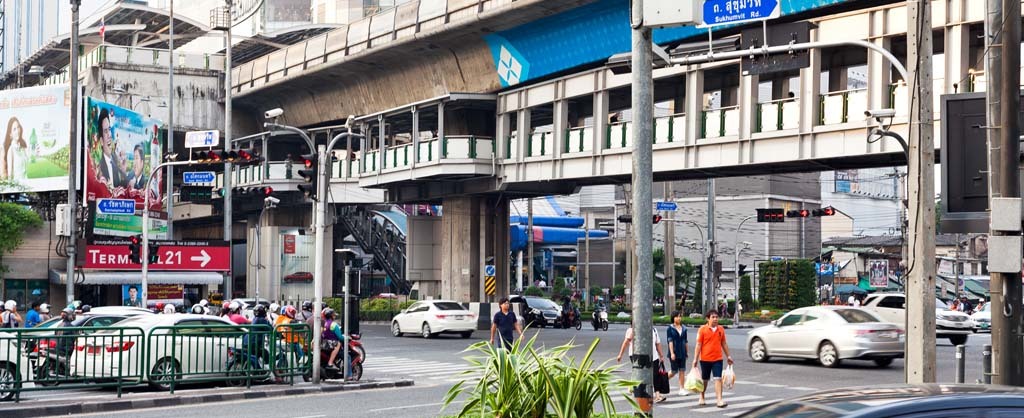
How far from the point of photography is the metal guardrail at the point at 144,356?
19625mm

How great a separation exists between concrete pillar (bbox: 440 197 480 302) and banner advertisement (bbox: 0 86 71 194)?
1606 centimetres

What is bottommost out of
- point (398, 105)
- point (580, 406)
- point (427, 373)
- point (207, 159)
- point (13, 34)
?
point (427, 373)

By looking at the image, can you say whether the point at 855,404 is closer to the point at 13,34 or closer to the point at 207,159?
the point at 207,159

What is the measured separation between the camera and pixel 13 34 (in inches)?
4392

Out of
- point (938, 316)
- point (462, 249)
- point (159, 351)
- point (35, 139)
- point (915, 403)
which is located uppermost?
point (35, 139)

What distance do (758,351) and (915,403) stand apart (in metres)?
26.1

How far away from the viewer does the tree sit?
46781 millimetres

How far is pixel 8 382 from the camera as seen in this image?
19234 millimetres

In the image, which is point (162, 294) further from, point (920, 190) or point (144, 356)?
point (920, 190)

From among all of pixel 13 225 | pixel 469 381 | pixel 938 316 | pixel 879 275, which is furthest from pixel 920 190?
pixel 879 275

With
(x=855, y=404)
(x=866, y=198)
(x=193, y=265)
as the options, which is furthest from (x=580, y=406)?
(x=866, y=198)

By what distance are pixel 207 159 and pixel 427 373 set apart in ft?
34.6

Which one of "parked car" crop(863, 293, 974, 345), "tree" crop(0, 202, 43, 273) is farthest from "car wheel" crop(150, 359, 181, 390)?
"tree" crop(0, 202, 43, 273)

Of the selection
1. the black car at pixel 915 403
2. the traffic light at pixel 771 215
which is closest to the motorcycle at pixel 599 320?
the traffic light at pixel 771 215
